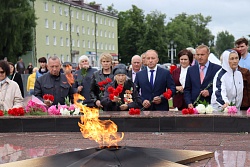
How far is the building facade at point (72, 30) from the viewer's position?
74969 mm

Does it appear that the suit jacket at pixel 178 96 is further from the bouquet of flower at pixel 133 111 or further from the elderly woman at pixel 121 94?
the bouquet of flower at pixel 133 111

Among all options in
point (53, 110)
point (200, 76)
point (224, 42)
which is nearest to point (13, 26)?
point (53, 110)

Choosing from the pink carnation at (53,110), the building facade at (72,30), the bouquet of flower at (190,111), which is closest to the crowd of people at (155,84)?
the pink carnation at (53,110)

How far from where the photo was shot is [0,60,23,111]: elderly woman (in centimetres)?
888

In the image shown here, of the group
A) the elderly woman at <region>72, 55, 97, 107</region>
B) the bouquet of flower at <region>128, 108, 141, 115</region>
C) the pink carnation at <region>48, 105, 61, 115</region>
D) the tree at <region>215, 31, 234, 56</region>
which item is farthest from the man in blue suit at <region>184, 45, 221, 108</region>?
the tree at <region>215, 31, 234, 56</region>

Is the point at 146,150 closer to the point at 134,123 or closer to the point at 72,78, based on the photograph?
the point at 134,123

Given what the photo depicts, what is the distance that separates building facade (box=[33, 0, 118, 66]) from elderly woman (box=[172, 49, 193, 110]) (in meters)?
Answer: 56.1

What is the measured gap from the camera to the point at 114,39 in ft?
339

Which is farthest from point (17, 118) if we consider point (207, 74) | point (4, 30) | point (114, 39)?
point (114, 39)

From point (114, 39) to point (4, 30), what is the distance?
1931 inches

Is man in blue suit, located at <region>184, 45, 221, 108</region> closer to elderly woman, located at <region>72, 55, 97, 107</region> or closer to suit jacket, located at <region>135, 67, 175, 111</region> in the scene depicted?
suit jacket, located at <region>135, 67, 175, 111</region>

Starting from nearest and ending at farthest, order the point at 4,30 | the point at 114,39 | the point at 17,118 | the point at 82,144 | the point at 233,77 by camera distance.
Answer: the point at 82,144, the point at 233,77, the point at 17,118, the point at 4,30, the point at 114,39

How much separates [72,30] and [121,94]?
79.9 metres

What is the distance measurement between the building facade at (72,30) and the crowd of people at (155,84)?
56403mm
